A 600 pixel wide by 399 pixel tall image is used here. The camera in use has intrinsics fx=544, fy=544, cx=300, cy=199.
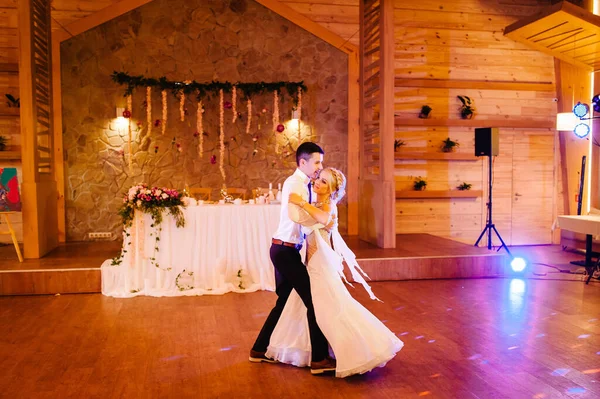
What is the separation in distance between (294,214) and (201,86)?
604cm

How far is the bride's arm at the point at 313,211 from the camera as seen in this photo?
3533 millimetres

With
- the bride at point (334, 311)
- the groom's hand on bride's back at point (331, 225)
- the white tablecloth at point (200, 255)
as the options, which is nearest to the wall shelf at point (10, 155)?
the white tablecloth at point (200, 255)

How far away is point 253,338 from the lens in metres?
4.63

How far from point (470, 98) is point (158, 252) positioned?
6.41m

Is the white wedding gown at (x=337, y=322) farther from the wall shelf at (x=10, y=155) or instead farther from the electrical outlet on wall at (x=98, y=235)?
the wall shelf at (x=10, y=155)

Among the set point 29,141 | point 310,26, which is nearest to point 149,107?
point 29,141

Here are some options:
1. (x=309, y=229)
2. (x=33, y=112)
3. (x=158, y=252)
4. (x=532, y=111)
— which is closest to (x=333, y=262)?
(x=309, y=229)

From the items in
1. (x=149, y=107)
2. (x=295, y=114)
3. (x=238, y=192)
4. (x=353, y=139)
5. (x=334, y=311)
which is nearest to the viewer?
(x=334, y=311)

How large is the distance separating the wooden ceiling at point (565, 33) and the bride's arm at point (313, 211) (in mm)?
5572

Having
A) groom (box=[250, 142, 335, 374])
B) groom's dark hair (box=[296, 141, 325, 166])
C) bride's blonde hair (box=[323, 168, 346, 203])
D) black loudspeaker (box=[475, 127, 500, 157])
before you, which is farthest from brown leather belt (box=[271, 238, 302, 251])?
black loudspeaker (box=[475, 127, 500, 157])

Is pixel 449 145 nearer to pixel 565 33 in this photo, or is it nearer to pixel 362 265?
pixel 565 33

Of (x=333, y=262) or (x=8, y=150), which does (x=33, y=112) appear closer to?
(x=8, y=150)

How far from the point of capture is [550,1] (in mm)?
10172

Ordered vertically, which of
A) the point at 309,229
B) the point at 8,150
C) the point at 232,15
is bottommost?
the point at 309,229
